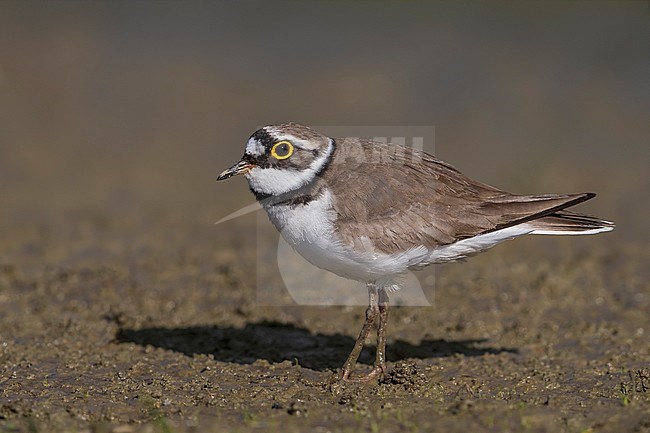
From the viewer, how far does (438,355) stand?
8875mm

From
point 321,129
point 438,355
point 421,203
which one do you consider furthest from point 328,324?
point 321,129

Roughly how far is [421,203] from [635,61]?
10.2m

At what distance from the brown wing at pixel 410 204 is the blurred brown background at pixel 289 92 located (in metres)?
4.58

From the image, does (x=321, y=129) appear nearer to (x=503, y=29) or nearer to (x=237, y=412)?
(x=503, y=29)

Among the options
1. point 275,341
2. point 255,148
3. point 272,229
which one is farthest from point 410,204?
point 272,229

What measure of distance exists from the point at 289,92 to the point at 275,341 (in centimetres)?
791

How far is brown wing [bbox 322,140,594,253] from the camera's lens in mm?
7730

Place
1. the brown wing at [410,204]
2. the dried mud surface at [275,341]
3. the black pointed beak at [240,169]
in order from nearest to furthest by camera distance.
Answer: the dried mud surface at [275,341] < the brown wing at [410,204] < the black pointed beak at [240,169]

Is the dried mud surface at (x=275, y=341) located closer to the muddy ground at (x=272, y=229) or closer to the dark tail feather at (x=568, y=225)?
the muddy ground at (x=272, y=229)

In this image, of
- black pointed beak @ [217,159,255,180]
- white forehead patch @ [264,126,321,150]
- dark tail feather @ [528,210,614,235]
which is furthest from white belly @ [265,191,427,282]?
dark tail feather @ [528,210,614,235]

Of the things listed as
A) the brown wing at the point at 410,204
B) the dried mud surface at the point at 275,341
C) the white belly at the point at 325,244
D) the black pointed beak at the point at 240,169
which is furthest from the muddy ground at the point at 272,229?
the black pointed beak at the point at 240,169

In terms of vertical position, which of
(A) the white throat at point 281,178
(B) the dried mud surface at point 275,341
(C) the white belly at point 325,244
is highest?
(A) the white throat at point 281,178

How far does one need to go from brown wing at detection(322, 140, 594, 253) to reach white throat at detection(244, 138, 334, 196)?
14 centimetres

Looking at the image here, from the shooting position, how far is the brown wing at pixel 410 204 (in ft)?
25.4
